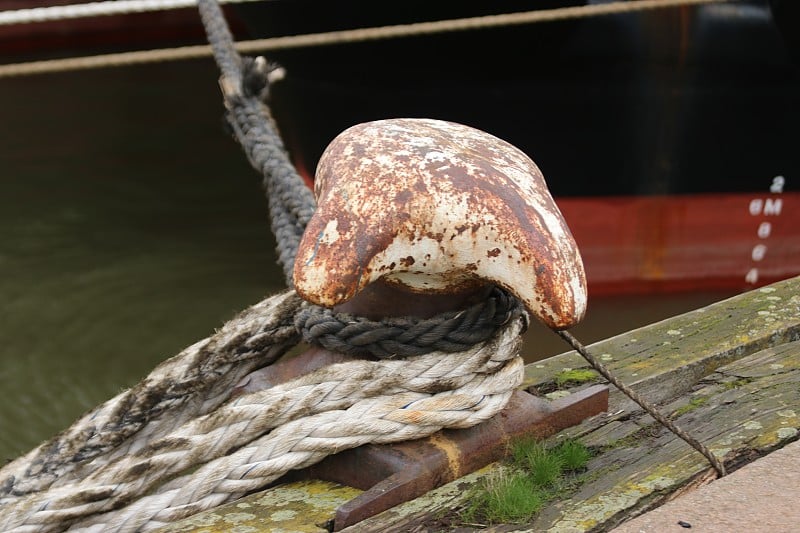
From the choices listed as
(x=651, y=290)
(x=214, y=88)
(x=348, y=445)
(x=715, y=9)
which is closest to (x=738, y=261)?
(x=651, y=290)

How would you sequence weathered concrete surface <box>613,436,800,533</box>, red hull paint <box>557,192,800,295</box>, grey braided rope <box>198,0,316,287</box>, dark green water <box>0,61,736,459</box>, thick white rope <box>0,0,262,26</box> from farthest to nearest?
red hull paint <box>557,192,800,295</box> < dark green water <box>0,61,736,459</box> < thick white rope <box>0,0,262,26</box> < grey braided rope <box>198,0,316,287</box> < weathered concrete surface <box>613,436,800,533</box>

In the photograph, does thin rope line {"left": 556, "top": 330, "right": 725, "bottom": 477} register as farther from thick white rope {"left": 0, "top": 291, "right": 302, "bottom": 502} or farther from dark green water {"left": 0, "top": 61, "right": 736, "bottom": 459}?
dark green water {"left": 0, "top": 61, "right": 736, "bottom": 459}

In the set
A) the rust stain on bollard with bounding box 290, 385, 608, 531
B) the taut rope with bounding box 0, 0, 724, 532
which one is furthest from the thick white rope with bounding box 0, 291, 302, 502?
the rust stain on bollard with bounding box 290, 385, 608, 531

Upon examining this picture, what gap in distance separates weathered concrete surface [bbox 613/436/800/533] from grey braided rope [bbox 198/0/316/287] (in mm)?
642

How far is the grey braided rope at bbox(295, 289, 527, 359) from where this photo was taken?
3.76 ft

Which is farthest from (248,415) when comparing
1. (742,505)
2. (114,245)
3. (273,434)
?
(114,245)

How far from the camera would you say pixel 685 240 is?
3930 mm

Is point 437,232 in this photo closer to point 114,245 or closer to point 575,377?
point 575,377

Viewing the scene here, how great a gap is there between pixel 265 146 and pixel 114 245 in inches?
127

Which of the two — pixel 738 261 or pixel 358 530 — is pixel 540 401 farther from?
pixel 738 261

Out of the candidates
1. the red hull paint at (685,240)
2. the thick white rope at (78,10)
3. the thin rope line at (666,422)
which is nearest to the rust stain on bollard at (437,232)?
the thin rope line at (666,422)

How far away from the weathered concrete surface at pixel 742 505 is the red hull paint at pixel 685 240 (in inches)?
108

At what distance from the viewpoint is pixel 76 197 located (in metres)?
5.46

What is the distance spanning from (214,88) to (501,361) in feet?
22.1
